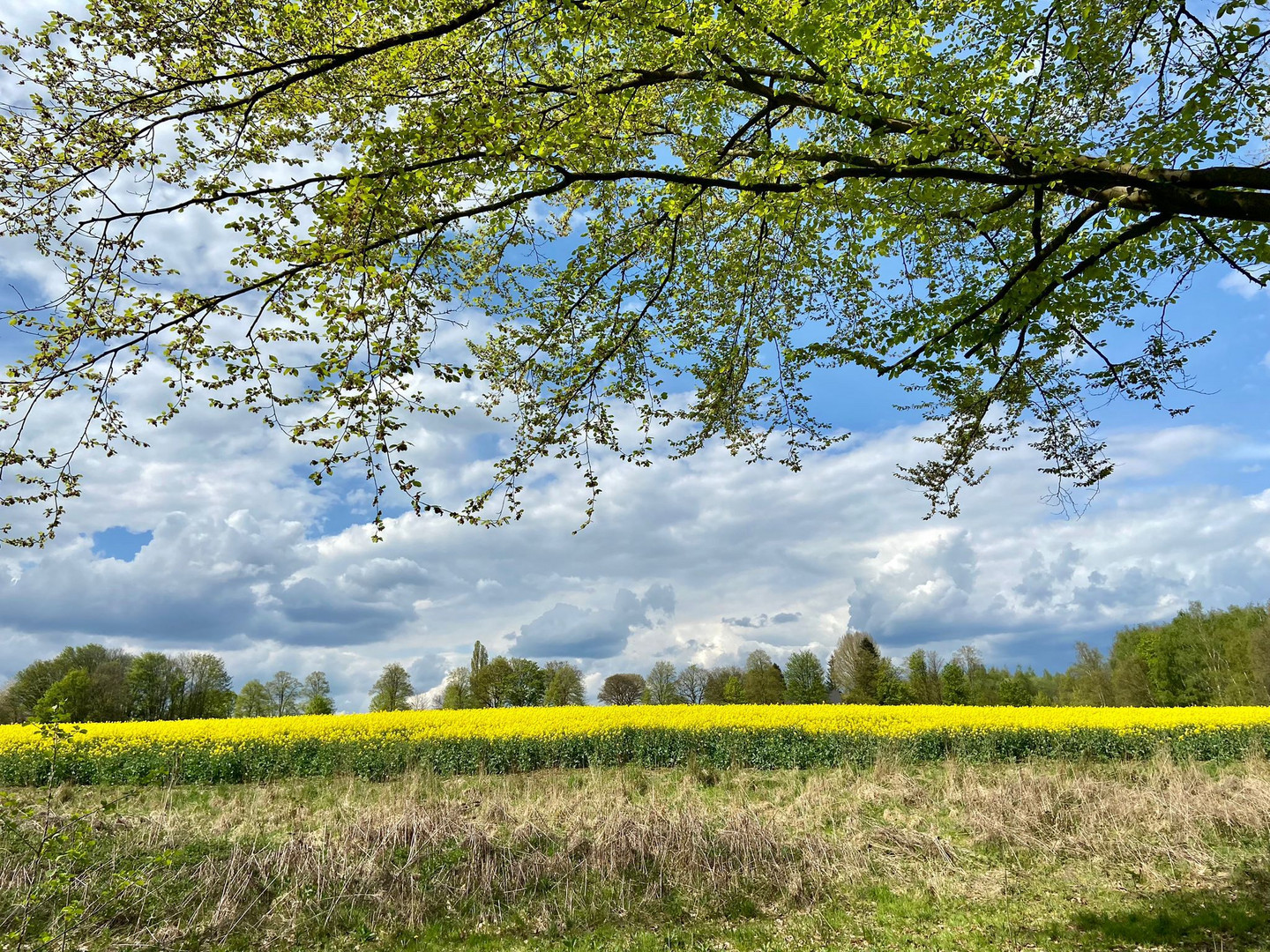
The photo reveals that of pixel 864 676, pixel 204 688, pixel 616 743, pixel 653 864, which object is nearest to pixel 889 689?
pixel 864 676

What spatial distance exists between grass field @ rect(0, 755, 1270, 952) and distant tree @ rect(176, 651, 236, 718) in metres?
48.8

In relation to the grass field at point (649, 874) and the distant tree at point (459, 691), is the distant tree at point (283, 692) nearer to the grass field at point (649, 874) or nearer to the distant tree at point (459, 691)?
the distant tree at point (459, 691)

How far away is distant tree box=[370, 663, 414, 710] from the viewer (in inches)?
2216

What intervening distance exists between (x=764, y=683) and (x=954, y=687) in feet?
45.2

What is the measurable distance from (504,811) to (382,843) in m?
1.66

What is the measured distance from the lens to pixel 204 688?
52562 mm

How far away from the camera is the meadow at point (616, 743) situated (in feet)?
51.6

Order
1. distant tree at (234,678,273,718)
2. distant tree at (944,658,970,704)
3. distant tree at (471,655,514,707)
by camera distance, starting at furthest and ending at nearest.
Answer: distant tree at (234,678,273,718), distant tree at (471,655,514,707), distant tree at (944,658,970,704)

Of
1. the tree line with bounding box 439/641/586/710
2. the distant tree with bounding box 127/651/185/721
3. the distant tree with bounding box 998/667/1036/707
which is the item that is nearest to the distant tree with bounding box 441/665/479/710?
the tree line with bounding box 439/641/586/710

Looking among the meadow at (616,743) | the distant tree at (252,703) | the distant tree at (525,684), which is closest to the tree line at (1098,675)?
the distant tree at (525,684)

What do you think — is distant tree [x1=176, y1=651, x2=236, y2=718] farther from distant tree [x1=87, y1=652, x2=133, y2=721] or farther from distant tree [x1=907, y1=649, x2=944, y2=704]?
distant tree [x1=907, y1=649, x2=944, y2=704]

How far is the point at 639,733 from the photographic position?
16.5 metres

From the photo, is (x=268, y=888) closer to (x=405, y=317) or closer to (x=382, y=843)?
(x=382, y=843)

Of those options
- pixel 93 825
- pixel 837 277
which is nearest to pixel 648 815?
pixel 93 825
